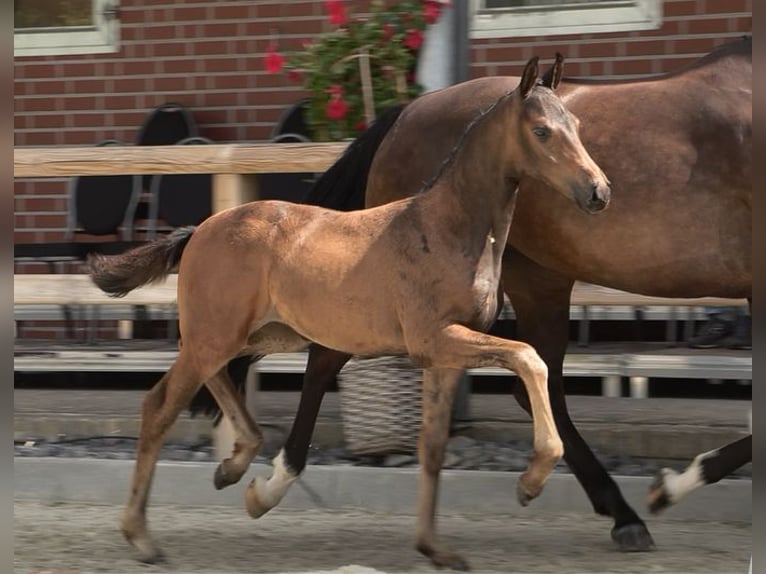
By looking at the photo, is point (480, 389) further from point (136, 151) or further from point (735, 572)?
point (735, 572)

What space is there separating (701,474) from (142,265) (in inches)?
89.6

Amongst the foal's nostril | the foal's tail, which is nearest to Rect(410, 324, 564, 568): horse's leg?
the foal's nostril

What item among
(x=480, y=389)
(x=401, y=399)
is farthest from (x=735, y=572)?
(x=480, y=389)

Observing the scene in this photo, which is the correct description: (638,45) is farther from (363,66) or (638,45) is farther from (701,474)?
(701,474)

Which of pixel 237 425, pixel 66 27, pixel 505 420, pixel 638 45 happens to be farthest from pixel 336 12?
pixel 66 27

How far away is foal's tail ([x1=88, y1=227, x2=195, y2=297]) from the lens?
5027mm

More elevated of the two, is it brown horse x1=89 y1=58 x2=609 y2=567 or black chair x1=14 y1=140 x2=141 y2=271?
brown horse x1=89 y1=58 x2=609 y2=567

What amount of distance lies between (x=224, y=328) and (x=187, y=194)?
3.81 m

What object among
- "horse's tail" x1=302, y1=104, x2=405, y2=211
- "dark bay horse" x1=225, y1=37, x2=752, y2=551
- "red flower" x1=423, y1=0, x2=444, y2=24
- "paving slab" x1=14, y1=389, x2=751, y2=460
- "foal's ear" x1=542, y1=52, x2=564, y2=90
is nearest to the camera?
"foal's ear" x1=542, y1=52, x2=564, y2=90

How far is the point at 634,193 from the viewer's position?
4.96 metres

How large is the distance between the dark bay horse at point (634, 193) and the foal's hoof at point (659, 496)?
11cm

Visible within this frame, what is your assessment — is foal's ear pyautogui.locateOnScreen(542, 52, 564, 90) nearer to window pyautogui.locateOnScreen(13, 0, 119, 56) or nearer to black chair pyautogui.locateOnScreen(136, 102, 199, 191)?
black chair pyautogui.locateOnScreen(136, 102, 199, 191)

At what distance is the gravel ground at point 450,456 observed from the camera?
605 cm

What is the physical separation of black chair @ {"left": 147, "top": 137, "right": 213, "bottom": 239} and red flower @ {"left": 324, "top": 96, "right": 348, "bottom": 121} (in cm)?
207
